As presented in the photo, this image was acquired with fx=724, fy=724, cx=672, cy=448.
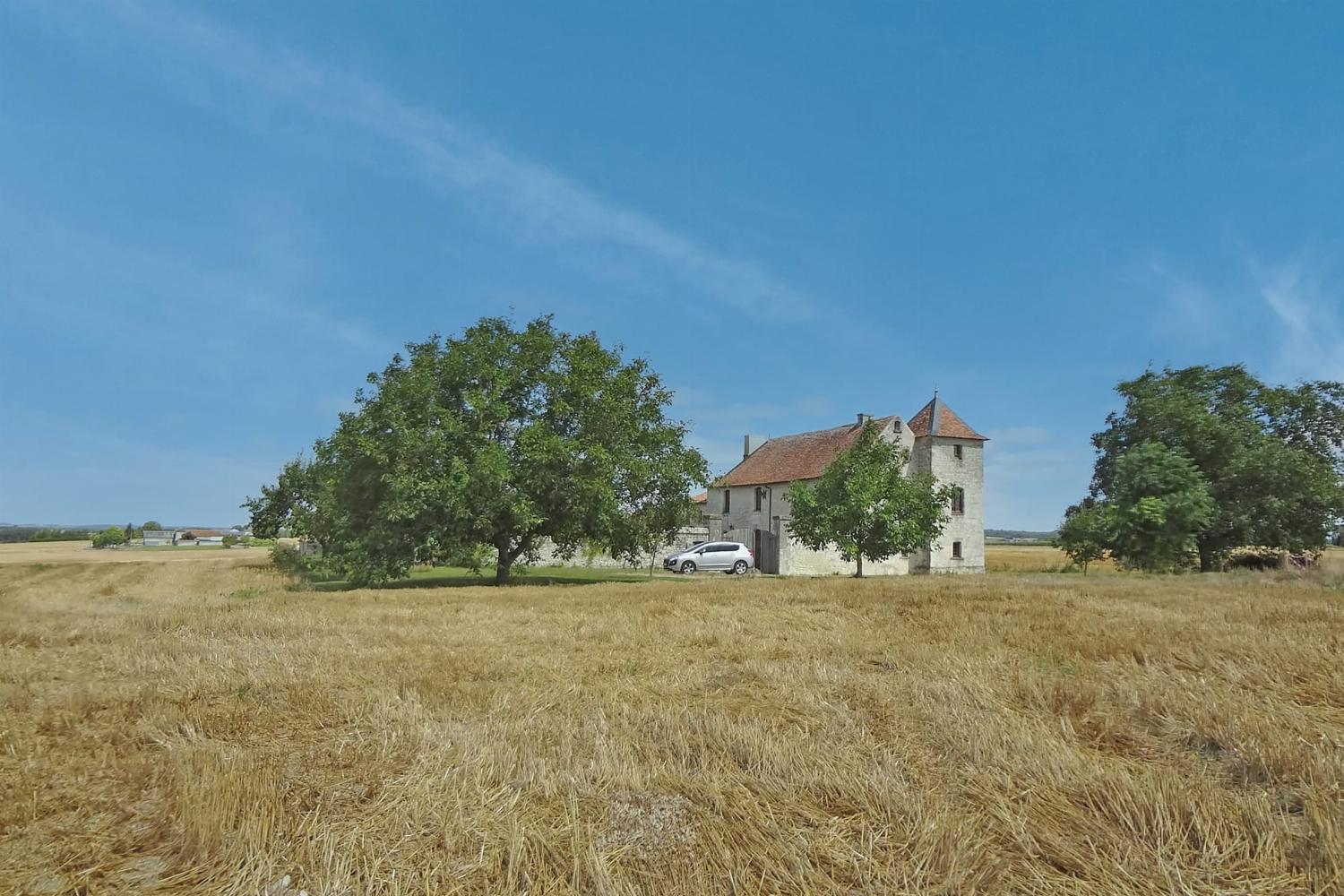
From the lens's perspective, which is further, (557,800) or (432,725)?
(432,725)

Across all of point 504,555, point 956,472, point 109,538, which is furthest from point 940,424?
point 109,538

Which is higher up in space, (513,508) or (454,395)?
(454,395)

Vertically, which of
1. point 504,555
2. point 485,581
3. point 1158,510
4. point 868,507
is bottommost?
point 485,581

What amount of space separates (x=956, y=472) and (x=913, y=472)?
9.48 feet

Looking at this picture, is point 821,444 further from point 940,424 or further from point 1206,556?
point 1206,556

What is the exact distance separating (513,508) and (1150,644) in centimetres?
1936

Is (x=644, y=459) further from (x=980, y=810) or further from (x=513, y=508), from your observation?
(x=980, y=810)

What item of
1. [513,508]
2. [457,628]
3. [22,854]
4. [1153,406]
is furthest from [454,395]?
[1153,406]

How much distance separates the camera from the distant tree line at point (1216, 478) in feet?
110

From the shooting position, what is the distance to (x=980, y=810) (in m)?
3.87

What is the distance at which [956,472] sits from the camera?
50.0 m

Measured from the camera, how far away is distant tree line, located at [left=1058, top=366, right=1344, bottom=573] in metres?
33.5

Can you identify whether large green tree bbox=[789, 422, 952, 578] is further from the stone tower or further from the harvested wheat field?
the harvested wheat field

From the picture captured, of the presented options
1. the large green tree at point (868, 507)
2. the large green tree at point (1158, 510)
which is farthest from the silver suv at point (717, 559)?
the large green tree at point (1158, 510)
